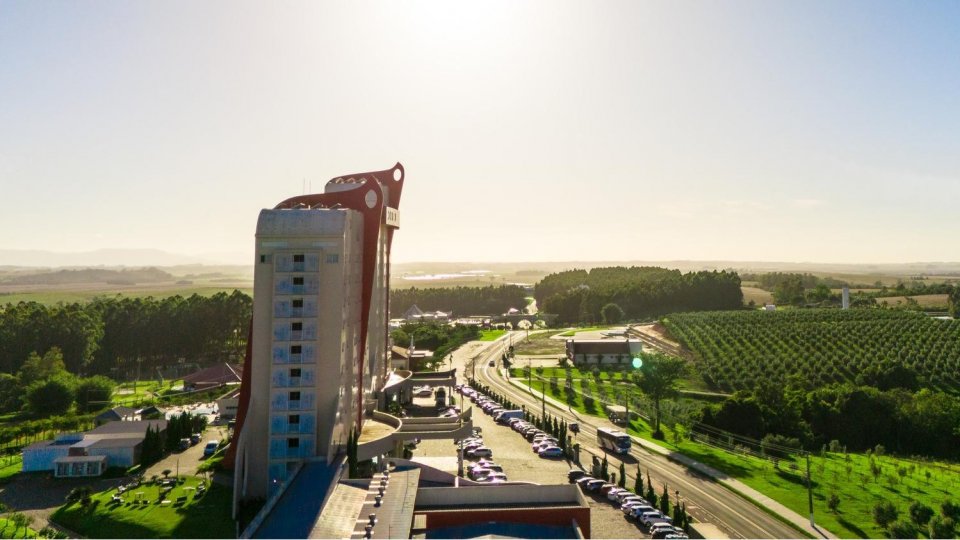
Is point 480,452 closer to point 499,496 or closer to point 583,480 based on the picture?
point 583,480

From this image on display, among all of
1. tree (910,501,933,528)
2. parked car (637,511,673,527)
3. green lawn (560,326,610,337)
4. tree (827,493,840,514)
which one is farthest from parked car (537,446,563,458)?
green lawn (560,326,610,337)

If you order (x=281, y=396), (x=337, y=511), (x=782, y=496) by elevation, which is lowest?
(x=782, y=496)

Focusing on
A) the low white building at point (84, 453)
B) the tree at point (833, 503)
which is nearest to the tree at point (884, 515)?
the tree at point (833, 503)

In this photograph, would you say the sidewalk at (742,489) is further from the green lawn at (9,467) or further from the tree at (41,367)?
the tree at (41,367)

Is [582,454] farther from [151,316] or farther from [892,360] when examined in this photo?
[151,316]

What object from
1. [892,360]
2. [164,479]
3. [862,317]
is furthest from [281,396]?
[862,317]

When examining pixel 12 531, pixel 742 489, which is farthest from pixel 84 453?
pixel 742 489
